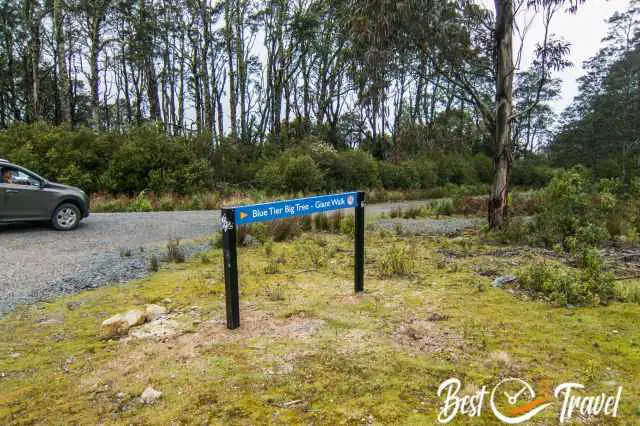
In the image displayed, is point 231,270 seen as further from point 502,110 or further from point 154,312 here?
point 502,110

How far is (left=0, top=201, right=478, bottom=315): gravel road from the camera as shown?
5.86 meters

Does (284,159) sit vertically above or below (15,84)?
below

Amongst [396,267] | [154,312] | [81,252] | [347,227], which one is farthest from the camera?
[347,227]

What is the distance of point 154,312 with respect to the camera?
4559 millimetres

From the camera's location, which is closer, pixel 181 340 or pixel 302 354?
pixel 302 354

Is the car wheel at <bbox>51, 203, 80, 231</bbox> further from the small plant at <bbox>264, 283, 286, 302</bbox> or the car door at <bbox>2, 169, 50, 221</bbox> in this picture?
the small plant at <bbox>264, 283, 286, 302</bbox>

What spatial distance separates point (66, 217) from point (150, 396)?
8.26m

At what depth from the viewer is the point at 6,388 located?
3141 millimetres

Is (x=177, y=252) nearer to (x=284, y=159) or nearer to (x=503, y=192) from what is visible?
(x=503, y=192)

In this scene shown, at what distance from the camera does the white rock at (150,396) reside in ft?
9.39

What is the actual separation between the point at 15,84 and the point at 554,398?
47.5m

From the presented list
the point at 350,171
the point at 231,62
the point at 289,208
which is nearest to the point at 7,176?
the point at 289,208

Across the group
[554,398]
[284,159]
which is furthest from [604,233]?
[284,159]

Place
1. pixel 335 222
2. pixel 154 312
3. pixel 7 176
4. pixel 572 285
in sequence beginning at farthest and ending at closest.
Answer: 1. pixel 335 222
2. pixel 7 176
3. pixel 572 285
4. pixel 154 312
